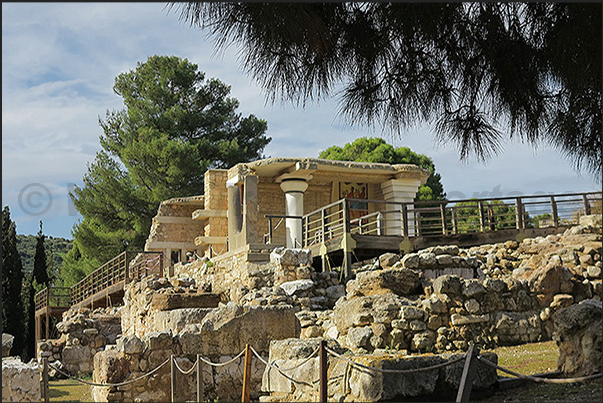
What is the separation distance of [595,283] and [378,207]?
457 inches

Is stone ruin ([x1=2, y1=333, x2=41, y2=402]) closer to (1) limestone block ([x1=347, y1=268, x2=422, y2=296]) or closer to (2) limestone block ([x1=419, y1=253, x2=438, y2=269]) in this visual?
(1) limestone block ([x1=347, y1=268, x2=422, y2=296])

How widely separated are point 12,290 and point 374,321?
22481 mm

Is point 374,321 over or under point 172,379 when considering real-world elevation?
over

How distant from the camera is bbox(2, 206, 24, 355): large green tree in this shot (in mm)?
27311

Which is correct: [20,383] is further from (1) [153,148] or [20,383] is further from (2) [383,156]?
(2) [383,156]

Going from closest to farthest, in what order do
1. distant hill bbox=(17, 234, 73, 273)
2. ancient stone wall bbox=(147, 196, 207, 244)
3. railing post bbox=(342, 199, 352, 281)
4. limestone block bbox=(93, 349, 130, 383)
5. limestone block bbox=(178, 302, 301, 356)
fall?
limestone block bbox=(93, 349, 130, 383), limestone block bbox=(178, 302, 301, 356), railing post bbox=(342, 199, 352, 281), ancient stone wall bbox=(147, 196, 207, 244), distant hill bbox=(17, 234, 73, 273)

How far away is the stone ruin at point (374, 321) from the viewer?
629 cm

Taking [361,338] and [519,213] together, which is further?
[519,213]

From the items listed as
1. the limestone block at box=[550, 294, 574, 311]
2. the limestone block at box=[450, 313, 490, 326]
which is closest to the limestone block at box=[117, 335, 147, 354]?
the limestone block at box=[450, 313, 490, 326]

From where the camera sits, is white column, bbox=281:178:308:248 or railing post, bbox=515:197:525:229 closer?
railing post, bbox=515:197:525:229

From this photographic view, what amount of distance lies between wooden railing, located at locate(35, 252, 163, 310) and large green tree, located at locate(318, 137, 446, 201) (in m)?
12.0

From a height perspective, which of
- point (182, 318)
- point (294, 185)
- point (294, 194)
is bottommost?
point (182, 318)

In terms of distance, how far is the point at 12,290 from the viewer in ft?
91.1

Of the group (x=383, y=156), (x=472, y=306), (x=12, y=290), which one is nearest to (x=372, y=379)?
(x=472, y=306)
